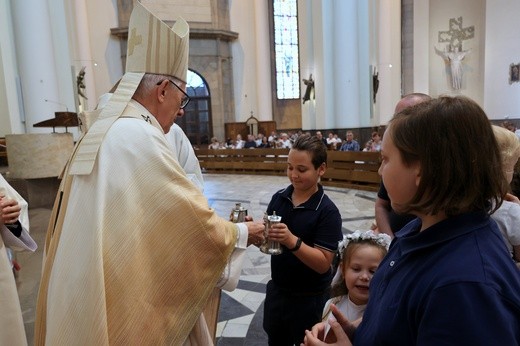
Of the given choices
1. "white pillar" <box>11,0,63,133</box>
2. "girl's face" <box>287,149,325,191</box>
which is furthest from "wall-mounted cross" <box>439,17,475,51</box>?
"girl's face" <box>287,149,325,191</box>

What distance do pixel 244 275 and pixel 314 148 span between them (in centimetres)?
266

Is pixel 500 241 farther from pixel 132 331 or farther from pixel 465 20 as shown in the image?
pixel 465 20

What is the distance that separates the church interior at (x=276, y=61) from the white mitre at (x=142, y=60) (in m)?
6.44

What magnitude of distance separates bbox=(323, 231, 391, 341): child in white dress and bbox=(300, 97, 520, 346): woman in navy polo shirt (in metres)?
0.68

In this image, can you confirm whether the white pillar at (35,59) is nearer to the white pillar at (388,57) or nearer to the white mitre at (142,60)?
the white mitre at (142,60)

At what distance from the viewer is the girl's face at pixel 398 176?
864 millimetres

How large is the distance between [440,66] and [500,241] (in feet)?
77.5

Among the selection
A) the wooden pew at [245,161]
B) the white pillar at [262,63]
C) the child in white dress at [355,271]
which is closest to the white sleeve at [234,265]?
the child in white dress at [355,271]

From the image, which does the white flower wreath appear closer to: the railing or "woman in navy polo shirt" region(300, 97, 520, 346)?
"woman in navy polo shirt" region(300, 97, 520, 346)

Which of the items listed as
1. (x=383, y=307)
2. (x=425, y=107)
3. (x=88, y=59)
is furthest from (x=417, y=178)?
(x=88, y=59)

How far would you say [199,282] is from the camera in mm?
1570

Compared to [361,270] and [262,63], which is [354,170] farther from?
[262,63]

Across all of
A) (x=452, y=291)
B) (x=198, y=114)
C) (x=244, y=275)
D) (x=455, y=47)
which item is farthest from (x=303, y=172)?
(x=455, y=47)

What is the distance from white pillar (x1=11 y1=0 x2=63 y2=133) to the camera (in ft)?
31.3
